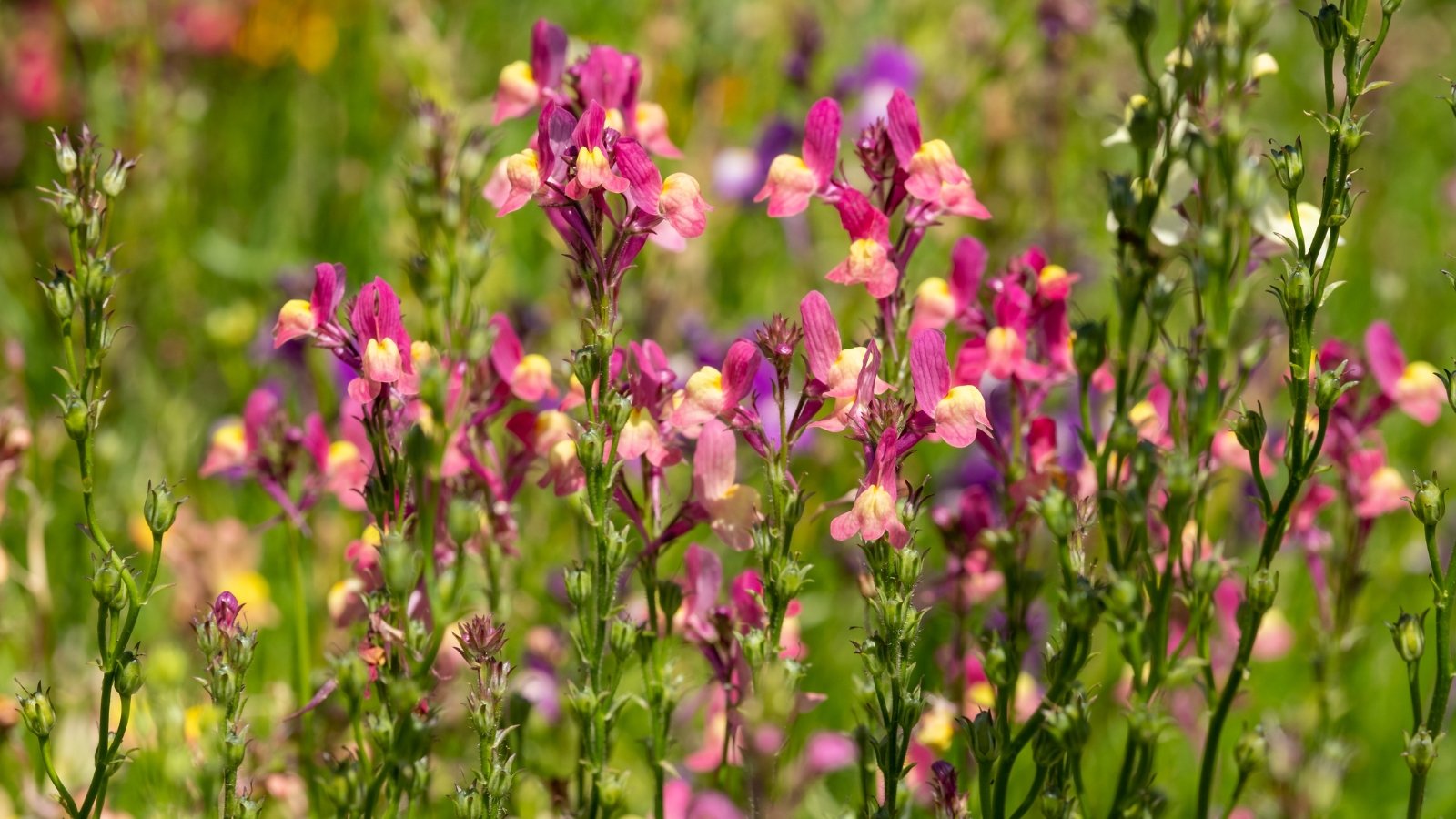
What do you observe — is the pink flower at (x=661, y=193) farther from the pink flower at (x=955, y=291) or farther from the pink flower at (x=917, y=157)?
the pink flower at (x=955, y=291)

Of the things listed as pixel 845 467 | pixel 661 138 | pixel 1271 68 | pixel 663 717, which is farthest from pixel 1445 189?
pixel 663 717

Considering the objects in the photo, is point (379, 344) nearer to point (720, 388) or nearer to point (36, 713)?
point (720, 388)

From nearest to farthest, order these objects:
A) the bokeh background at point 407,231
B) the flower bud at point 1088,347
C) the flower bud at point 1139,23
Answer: the flower bud at point 1139,23 → the flower bud at point 1088,347 → the bokeh background at point 407,231

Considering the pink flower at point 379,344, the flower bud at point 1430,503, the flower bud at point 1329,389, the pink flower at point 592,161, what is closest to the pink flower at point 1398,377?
the flower bud at point 1430,503

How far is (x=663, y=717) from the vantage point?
5.83 feet

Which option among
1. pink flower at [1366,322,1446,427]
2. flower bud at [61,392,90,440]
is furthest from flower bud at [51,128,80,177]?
pink flower at [1366,322,1446,427]

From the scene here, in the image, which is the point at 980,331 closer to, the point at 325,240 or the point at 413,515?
the point at 413,515

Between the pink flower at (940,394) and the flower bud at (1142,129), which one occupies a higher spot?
the flower bud at (1142,129)

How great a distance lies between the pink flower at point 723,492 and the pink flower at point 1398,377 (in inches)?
46.8

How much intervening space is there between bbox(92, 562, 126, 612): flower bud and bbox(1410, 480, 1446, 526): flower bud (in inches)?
67.4

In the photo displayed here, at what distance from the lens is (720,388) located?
180 cm

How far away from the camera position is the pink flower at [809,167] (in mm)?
1918

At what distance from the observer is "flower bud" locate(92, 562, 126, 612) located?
1644 mm

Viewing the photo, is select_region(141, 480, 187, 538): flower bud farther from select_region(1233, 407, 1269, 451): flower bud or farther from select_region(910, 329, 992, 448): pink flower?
select_region(1233, 407, 1269, 451): flower bud
